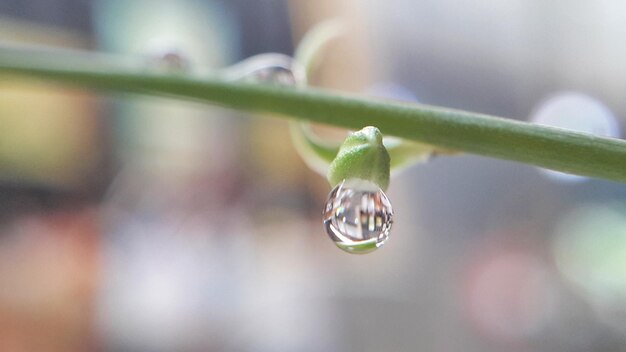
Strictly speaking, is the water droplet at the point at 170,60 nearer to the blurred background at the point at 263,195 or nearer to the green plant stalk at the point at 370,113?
the green plant stalk at the point at 370,113

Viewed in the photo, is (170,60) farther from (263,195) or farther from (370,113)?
(263,195)

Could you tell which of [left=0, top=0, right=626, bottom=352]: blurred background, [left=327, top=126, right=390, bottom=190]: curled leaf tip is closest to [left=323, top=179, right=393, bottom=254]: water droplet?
[left=327, top=126, right=390, bottom=190]: curled leaf tip

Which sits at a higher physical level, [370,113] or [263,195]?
[263,195]

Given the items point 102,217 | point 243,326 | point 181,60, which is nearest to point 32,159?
point 102,217

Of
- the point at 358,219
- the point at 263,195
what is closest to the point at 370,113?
the point at 358,219

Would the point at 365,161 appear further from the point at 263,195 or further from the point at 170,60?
the point at 263,195

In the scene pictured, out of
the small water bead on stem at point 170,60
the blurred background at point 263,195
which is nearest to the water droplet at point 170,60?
the small water bead on stem at point 170,60

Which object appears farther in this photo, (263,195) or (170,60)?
(263,195)
